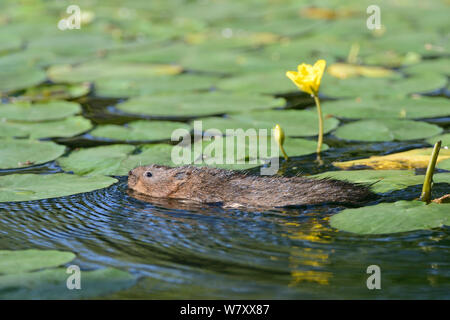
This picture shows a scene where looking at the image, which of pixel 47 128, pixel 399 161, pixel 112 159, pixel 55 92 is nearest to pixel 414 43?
pixel 399 161

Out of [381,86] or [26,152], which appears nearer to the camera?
[26,152]

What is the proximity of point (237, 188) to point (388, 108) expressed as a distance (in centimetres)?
312

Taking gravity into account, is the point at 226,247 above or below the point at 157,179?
below

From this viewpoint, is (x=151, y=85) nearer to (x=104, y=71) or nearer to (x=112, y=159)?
(x=104, y=71)

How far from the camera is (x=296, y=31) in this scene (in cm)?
1219

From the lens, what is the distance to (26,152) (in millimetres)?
6566

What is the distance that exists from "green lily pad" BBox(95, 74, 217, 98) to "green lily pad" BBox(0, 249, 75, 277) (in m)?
4.76

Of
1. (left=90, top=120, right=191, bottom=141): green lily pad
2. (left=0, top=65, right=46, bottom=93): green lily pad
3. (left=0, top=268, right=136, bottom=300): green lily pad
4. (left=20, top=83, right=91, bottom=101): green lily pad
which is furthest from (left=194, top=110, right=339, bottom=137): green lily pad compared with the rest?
(left=0, top=268, right=136, bottom=300): green lily pad

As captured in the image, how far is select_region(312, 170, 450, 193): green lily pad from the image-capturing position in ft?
16.8

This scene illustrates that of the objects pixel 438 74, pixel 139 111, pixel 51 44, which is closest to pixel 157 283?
pixel 139 111

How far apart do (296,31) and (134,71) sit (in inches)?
141

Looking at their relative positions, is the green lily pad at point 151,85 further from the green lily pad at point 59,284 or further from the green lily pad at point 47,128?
the green lily pad at point 59,284

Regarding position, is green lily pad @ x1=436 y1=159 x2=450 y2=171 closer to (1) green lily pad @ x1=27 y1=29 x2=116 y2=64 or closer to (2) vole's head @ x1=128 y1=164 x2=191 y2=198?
(2) vole's head @ x1=128 y1=164 x2=191 y2=198

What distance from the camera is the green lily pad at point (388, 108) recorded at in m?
7.48
